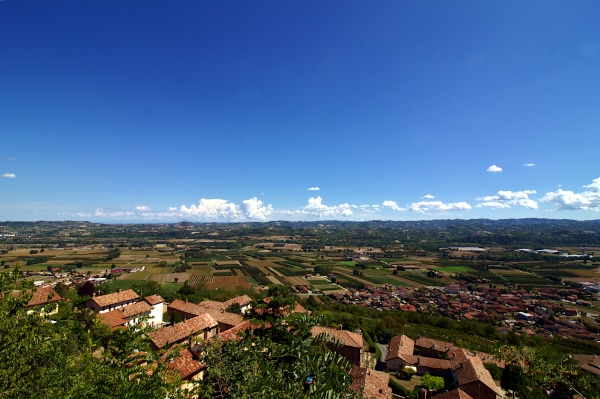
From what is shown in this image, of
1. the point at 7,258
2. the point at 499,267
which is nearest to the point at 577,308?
the point at 499,267

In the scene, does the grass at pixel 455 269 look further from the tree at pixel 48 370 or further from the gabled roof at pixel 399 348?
the tree at pixel 48 370

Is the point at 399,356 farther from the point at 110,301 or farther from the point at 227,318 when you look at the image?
the point at 110,301

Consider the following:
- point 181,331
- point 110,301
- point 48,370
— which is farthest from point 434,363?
point 110,301

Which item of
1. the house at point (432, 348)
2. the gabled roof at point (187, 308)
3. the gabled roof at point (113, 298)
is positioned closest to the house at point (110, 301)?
the gabled roof at point (113, 298)

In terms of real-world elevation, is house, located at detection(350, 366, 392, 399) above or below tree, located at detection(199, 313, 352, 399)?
below

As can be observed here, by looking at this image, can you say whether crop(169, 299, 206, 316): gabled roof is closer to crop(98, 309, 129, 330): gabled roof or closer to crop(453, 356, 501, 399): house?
crop(98, 309, 129, 330): gabled roof

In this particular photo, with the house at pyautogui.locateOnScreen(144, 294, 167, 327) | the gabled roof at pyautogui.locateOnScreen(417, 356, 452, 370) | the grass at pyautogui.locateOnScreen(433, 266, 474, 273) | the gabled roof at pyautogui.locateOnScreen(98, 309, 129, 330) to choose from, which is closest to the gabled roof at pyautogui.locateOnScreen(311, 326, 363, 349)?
the gabled roof at pyautogui.locateOnScreen(417, 356, 452, 370)
